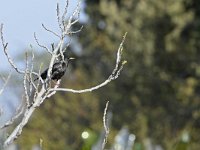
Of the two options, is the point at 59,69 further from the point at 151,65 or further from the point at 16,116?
the point at 151,65

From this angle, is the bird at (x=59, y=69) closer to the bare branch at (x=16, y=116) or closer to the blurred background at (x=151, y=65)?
the bare branch at (x=16, y=116)

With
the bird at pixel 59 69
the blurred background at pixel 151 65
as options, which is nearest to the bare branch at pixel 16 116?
the bird at pixel 59 69

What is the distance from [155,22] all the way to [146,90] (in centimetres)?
269

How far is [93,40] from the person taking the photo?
31.7m

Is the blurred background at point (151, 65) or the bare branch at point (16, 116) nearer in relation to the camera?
the bare branch at point (16, 116)

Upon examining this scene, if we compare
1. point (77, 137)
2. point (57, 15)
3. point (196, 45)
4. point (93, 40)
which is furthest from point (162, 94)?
point (57, 15)

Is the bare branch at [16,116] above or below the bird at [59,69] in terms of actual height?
below

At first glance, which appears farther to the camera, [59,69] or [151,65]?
[151,65]

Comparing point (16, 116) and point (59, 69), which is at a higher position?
point (59, 69)

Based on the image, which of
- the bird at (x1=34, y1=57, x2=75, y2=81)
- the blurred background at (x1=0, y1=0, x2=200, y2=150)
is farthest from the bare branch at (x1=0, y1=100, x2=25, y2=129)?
the blurred background at (x1=0, y1=0, x2=200, y2=150)

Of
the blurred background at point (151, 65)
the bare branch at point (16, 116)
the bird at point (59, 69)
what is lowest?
the bare branch at point (16, 116)

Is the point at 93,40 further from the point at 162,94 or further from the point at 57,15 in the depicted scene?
the point at 57,15

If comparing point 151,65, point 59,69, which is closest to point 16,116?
point 59,69

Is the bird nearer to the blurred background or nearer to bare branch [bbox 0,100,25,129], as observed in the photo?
bare branch [bbox 0,100,25,129]
